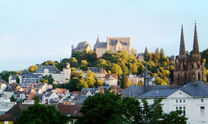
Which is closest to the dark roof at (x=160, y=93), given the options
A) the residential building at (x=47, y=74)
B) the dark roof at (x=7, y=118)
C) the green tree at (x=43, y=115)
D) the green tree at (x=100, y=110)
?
the green tree at (x=100, y=110)

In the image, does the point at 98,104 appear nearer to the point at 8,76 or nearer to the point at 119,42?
the point at 8,76

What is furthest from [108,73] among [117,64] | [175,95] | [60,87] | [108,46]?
[175,95]

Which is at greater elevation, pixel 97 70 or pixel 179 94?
pixel 97 70

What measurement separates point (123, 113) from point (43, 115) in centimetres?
953

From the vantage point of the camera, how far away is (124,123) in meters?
40.1

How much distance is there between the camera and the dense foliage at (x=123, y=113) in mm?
40469

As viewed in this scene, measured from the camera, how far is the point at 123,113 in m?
42.8

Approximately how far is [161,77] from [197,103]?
307 ft

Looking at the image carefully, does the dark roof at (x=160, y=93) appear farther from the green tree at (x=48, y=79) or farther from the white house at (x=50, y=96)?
the green tree at (x=48, y=79)

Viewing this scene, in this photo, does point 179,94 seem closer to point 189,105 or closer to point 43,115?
point 189,105

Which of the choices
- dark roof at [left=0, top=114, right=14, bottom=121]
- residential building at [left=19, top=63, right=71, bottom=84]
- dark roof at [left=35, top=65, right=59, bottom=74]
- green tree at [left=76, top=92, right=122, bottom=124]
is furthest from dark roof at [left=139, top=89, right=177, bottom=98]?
dark roof at [left=35, top=65, right=59, bottom=74]

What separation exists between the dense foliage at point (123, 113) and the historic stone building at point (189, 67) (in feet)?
116

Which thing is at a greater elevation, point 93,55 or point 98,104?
point 93,55

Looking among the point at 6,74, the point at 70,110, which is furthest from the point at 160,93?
the point at 6,74
